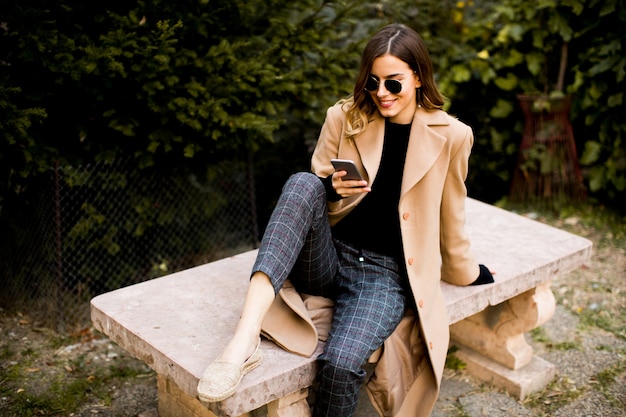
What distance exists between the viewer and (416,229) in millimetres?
2869

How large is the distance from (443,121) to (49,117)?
2.39 m

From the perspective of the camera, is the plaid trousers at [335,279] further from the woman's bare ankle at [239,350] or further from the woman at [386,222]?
the woman's bare ankle at [239,350]

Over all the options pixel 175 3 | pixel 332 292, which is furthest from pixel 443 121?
pixel 175 3

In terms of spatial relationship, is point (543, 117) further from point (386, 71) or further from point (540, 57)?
point (386, 71)

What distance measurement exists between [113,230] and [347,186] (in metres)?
2.18

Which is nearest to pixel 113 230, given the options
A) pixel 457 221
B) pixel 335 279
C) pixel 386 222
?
pixel 335 279

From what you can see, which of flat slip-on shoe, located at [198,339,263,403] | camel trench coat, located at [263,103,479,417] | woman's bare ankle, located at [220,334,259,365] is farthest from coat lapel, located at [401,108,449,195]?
flat slip-on shoe, located at [198,339,263,403]

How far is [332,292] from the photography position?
9.66 feet

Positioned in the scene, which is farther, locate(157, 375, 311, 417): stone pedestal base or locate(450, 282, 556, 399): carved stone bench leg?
locate(450, 282, 556, 399): carved stone bench leg

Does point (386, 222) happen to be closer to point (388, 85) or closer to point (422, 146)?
point (422, 146)

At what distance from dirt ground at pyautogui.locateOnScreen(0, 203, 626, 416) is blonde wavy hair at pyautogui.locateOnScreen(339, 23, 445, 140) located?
1696 mm

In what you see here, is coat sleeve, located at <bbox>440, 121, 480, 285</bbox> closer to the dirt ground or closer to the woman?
the woman

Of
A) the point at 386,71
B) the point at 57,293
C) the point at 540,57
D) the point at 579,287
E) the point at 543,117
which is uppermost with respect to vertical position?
the point at 386,71

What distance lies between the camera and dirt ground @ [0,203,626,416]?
3389 mm
